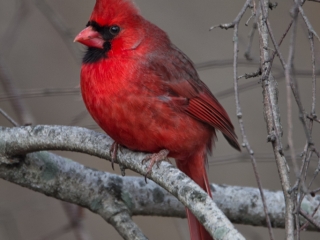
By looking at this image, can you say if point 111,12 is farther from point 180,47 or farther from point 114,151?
point 180,47

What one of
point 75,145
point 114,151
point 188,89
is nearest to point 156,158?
point 114,151

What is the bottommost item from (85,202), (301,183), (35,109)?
(35,109)

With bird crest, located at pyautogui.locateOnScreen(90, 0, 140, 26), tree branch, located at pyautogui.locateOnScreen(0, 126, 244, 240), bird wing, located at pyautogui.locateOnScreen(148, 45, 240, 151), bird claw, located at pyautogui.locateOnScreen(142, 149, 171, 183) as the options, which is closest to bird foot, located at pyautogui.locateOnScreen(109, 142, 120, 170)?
tree branch, located at pyautogui.locateOnScreen(0, 126, 244, 240)

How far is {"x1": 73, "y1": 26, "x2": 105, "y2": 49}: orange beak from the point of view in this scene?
3105mm

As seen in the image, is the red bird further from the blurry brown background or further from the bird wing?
the blurry brown background

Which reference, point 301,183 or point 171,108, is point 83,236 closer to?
point 171,108

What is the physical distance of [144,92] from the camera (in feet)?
9.79

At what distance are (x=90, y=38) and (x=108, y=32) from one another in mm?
106

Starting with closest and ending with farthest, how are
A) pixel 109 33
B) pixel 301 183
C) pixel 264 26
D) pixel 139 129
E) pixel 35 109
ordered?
pixel 301 183 < pixel 264 26 < pixel 139 129 < pixel 109 33 < pixel 35 109

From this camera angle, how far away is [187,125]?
318 cm

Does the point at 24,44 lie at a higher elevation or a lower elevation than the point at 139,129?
lower

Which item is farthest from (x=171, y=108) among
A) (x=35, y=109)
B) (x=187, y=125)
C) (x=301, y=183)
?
(x=35, y=109)

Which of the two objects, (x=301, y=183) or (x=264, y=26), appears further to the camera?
(x=264, y=26)

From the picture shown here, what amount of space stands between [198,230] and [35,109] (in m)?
2.72
